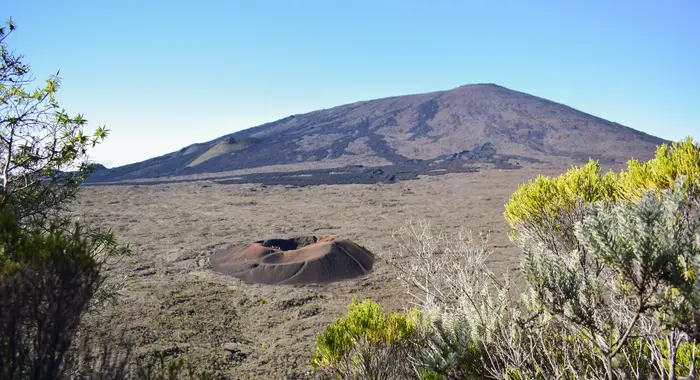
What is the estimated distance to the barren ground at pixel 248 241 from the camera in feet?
31.9

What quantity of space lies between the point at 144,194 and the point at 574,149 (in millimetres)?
63464

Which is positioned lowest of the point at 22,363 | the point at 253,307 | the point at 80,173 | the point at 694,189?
the point at 253,307

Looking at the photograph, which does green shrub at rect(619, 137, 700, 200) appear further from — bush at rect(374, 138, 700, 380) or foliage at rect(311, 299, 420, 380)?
foliage at rect(311, 299, 420, 380)

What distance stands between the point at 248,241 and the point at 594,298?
59.3ft

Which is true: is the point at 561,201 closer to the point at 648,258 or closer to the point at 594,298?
the point at 594,298

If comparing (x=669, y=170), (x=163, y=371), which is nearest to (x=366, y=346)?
(x=163, y=371)

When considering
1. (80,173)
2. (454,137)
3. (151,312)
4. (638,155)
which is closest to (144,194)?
(151,312)

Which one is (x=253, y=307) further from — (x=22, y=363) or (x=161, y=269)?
(x=22, y=363)

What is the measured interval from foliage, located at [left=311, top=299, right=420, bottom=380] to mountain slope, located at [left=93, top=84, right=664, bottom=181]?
5734cm

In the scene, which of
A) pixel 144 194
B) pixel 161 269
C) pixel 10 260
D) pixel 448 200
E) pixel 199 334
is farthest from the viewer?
pixel 144 194

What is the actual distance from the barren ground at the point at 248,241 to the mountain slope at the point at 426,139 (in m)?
23.0

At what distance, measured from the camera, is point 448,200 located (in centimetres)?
3381

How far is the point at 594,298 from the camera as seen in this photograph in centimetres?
439

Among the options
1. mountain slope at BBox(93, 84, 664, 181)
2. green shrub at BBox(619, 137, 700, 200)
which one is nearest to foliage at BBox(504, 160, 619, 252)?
green shrub at BBox(619, 137, 700, 200)
